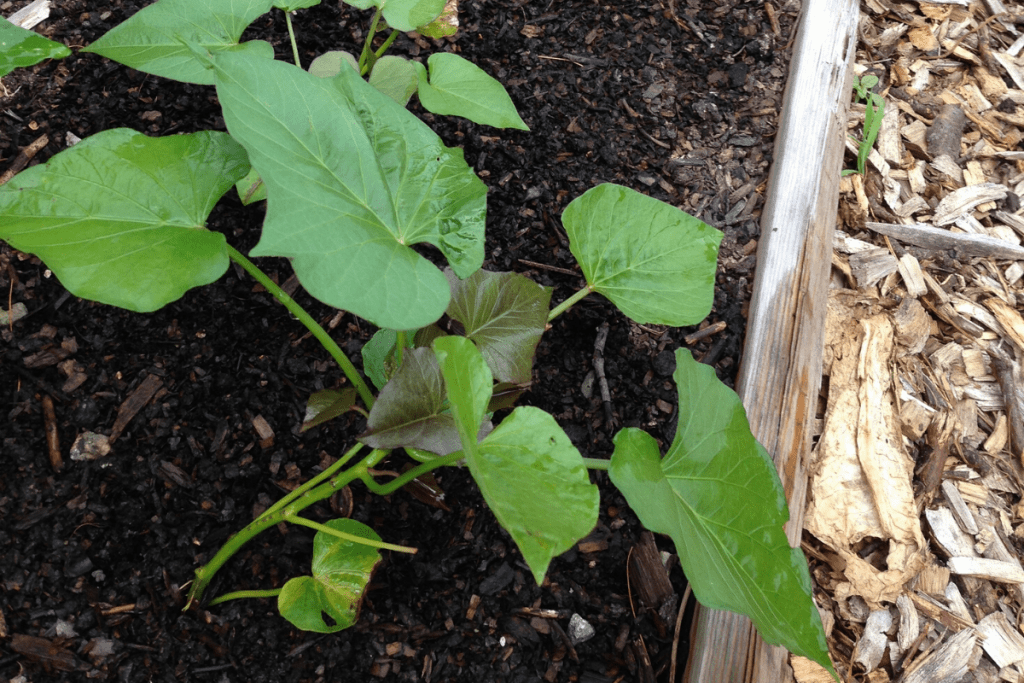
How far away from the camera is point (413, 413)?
0.93m

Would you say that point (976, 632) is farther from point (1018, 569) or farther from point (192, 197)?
point (192, 197)

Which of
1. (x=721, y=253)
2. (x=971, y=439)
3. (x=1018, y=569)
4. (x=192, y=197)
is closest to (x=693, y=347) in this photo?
(x=721, y=253)

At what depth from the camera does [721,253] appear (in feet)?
4.99

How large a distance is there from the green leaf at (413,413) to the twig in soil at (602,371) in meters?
0.47

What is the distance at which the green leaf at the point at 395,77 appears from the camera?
117cm

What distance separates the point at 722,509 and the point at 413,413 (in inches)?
17.7

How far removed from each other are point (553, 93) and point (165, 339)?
101 centimetres

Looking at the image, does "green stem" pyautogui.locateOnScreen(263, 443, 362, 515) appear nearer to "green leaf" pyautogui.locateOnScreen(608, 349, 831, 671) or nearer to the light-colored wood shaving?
"green leaf" pyautogui.locateOnScreen(608, 349, 831, 671)

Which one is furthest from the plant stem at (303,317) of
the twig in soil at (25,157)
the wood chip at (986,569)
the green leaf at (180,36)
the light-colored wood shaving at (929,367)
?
the wood chip at (986,569)

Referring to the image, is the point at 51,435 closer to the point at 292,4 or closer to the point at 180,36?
the point at 180,36

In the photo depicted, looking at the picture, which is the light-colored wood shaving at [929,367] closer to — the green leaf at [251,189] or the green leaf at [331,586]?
the green leaf at [331,586]

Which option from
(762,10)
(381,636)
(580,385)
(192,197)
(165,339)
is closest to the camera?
(192,197)

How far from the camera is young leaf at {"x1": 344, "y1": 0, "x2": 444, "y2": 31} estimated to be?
44.4 inches

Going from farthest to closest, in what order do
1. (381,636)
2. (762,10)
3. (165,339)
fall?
1. (762,10)
2. (165,339)
3. (381,636)
